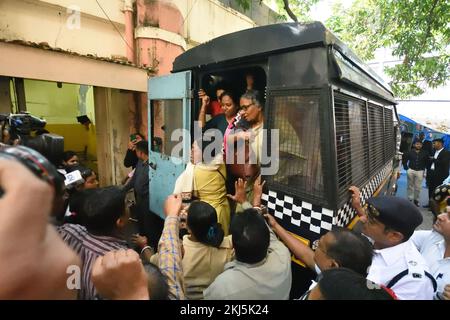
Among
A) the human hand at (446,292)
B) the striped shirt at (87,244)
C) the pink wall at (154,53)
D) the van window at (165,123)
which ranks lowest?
the human hand at (446,292)

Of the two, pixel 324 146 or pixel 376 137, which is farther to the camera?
pixel 376 137

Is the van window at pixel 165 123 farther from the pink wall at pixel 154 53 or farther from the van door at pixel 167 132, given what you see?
the pink wall at pixel 154 53

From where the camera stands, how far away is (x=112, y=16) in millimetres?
5629

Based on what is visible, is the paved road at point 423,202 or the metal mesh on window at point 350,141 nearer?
the metal mesh on window at point 350,141

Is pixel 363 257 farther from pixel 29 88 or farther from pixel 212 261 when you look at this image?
pixel 29 88

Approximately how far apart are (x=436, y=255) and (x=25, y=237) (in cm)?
255

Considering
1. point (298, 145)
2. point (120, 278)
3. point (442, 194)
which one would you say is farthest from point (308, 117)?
point (120, 278)

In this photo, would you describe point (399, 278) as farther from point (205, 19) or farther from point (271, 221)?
point (205, 19)

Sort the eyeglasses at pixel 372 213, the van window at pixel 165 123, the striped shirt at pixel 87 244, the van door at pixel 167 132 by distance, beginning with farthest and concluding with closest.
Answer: the van window at pixel 165 123
the van door at pixel 167 132
the eyeglasses at pixel 372 213
the striped shirt at pixel 87 244

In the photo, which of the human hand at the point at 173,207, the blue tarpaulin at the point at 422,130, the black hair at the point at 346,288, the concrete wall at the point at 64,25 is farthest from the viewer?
the blue tarpaulin at the point at 422,130

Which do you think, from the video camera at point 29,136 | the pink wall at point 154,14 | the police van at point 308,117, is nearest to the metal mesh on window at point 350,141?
the police van at point 308,117

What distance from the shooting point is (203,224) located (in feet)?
6.03

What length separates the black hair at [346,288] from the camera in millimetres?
1057

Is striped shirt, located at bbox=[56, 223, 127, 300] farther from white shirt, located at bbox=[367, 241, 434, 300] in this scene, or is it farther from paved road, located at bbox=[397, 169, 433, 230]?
Answer: paved road, located at bbox=[397, 169, 433, 230]
